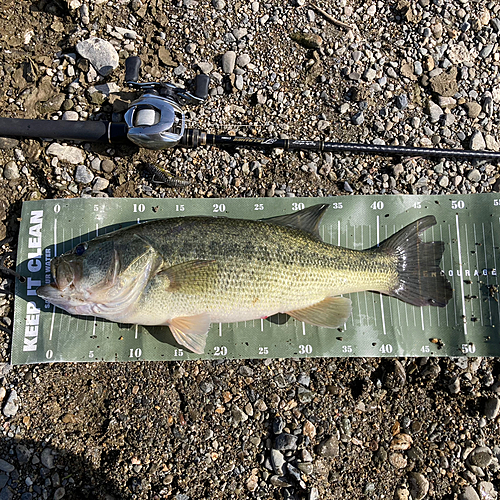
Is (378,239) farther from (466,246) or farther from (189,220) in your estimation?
(189,220)

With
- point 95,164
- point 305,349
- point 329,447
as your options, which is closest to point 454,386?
point 329,447

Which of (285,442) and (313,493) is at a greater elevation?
(285,442)

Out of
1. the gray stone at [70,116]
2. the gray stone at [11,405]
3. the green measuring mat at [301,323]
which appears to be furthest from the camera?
the gray stone at [70,116]

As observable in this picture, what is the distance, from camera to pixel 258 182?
3531 millimetres

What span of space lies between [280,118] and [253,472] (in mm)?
3279

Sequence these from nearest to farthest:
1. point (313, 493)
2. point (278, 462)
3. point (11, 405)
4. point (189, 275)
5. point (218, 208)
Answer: point (189, 275) → point (313, 493) → point (278, 462) → point (11, 405) → point (218, 208)

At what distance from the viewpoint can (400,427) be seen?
10.4ft

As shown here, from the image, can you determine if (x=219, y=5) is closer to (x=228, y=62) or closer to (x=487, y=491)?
(x=228, y=62)

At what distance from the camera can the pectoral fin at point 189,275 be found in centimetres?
279

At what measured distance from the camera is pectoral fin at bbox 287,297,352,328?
3104mm

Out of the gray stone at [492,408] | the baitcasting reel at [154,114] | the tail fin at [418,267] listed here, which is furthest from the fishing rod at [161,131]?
the gray stone at [492,408]

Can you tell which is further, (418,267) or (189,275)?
(418,267)

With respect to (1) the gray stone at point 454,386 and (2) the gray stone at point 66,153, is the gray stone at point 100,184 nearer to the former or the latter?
(2) the gray stone at point 66,153

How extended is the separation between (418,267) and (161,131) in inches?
102
